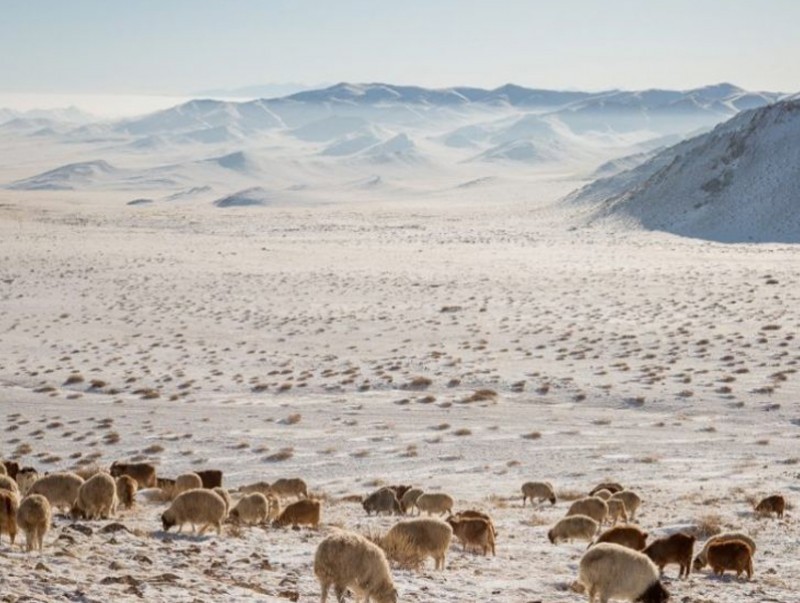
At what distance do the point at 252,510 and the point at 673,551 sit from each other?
17.3 ft

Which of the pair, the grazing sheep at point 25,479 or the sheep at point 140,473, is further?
the sheep at point 140,473

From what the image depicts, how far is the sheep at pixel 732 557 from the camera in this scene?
11312mm

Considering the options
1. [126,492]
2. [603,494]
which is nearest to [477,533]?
[603,494]

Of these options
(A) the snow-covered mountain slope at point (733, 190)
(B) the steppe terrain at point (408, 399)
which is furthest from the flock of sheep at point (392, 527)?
(A) the snow-covered mountain slope at point (733, 190)

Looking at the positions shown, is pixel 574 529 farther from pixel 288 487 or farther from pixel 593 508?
pixel 288 487

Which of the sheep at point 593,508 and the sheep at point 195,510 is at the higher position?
the sheep at point 195,510

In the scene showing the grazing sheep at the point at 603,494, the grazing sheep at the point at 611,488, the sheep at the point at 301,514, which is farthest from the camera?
the grazing sheep at the point at 611,488

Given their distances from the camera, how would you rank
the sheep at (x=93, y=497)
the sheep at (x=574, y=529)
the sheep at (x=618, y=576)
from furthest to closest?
1. the sheep at (x=574, y=529)
2. the sheep at (x=93, y=497)
3. the sheep at (x=618, y=576)

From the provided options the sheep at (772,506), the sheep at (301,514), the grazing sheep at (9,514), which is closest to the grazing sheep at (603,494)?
the sheep at (772,506)

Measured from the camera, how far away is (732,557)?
1131 centimetres

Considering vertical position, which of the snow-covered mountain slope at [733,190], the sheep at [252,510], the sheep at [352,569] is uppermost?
the snow-covered mountain slope at [733,190]

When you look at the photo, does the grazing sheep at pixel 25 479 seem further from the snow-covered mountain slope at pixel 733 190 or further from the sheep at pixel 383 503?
the snow-covered mountain slope at pixel 733 190

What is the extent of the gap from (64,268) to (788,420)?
44.8m

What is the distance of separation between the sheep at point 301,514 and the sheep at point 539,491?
12.5 feet
